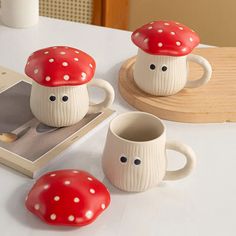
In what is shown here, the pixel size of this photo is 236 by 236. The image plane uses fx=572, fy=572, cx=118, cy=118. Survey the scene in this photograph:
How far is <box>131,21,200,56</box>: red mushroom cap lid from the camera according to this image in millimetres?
908

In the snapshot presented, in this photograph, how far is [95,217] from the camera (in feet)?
2.29

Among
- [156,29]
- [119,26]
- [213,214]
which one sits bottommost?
[119,26]

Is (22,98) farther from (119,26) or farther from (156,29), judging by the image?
(119,26)

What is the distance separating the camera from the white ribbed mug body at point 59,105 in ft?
2.74

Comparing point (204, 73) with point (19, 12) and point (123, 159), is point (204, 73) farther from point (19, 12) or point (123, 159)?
point (19, 12)

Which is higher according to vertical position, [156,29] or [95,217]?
[156,29]

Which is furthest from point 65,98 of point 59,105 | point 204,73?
point 204,73

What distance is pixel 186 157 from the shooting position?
2.50ft

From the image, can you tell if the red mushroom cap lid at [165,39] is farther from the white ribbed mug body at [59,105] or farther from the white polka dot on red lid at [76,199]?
the white polka dot on red lid at [76,199]

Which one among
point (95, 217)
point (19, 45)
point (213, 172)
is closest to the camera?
point (95, 217)

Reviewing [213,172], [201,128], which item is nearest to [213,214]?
[213,172]

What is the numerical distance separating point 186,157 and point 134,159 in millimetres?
76

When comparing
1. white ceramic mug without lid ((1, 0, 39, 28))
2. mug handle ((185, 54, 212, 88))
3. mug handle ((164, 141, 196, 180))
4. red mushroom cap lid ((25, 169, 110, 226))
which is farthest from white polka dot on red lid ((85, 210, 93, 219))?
white ceramic mug without lid ((1, 0, 39, 28))

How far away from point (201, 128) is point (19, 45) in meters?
0.44
